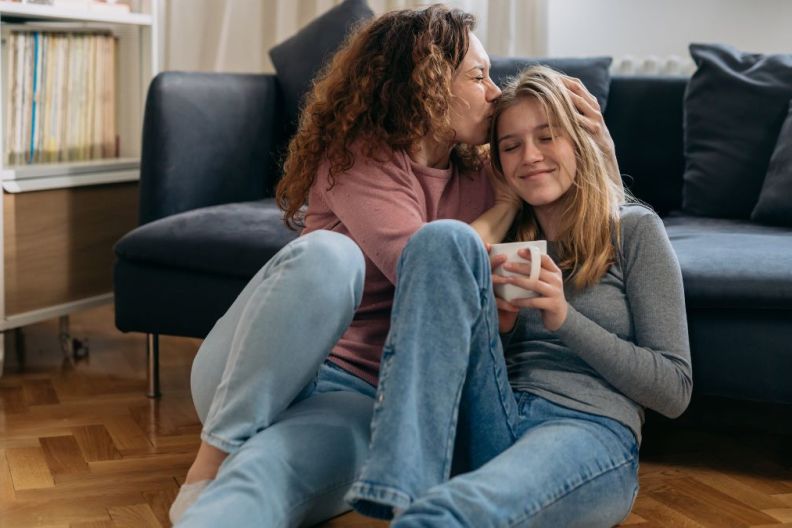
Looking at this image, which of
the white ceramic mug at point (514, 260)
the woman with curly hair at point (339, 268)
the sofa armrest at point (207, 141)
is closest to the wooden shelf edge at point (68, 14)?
the sofa armrest at point (207, 141)

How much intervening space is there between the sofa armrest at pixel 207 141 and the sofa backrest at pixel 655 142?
0.77m

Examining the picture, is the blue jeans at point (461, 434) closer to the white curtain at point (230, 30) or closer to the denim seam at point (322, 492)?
the denim seam at point (322, 492)

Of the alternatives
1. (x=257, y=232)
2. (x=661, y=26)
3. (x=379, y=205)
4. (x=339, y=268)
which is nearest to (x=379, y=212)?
Result: (x=379, y=205)

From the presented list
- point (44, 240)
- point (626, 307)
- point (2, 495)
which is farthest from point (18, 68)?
point (626, 307)

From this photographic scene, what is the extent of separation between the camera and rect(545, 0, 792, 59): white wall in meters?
2.75

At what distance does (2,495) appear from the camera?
1634 millimetres

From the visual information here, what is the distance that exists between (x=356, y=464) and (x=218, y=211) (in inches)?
35.2

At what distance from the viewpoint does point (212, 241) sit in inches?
79.4

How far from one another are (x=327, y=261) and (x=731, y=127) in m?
1.24

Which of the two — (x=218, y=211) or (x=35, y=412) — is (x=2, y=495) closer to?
(x=35, y=412)

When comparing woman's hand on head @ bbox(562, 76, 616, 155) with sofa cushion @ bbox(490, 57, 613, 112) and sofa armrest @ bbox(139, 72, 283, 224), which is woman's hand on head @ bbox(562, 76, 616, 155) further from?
sofa armrest @ bbox(139, 72, 283, 224)

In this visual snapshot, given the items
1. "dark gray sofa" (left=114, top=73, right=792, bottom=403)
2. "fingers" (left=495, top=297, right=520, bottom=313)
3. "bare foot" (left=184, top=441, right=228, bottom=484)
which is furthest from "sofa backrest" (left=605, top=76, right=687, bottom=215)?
"bare foot" (left=184, top=441, right=228, bottom=484)

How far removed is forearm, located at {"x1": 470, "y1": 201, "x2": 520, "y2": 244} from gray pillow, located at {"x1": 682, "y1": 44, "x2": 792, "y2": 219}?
0.86 m

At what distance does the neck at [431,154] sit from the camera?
1578 millimetres
